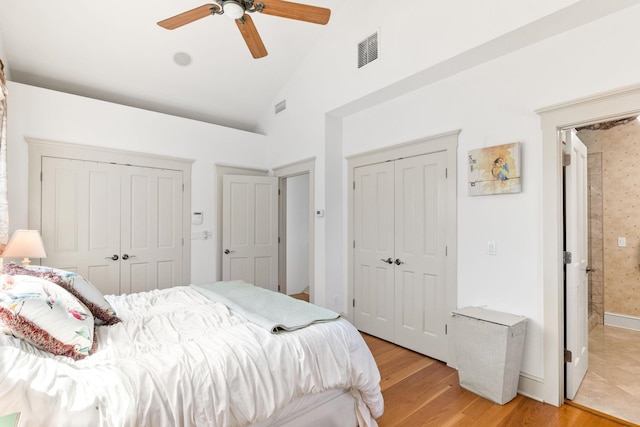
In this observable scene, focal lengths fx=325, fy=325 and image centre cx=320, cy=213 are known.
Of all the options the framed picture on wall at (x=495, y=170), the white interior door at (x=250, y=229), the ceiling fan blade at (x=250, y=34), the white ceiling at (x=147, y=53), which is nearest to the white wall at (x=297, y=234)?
the white interior door at (x=250, y=229)

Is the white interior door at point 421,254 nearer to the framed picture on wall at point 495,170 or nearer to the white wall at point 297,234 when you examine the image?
the framed picture on wall at point 495,170

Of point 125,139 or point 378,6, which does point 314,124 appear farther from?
point 125,139

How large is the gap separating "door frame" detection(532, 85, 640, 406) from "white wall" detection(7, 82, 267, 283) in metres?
3.71

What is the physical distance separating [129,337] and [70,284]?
550 mm

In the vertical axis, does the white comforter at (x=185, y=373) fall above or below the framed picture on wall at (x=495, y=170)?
below

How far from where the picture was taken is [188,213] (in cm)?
434

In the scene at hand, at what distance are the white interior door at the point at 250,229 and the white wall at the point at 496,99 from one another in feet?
3.97

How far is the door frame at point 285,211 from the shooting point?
425cm

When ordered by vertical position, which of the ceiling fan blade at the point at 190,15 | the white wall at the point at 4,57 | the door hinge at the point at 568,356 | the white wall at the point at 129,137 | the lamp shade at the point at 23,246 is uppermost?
the white wall at the point at 4,57

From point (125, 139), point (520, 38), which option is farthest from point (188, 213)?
point (520, 38)

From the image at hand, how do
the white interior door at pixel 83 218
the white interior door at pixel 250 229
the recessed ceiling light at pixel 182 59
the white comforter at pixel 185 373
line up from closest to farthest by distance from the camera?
the white comforter at pixel 185 373, the white interior door at pixel 83 218, the recessed ceiling light at pixel 182 59, the white interior door at pixel 250 229

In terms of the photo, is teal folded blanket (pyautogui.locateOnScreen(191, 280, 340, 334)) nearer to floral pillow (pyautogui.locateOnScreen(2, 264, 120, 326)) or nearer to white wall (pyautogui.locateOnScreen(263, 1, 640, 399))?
floral pillow (pyautogui.locateOnScreen(2, 264, 120, 326))

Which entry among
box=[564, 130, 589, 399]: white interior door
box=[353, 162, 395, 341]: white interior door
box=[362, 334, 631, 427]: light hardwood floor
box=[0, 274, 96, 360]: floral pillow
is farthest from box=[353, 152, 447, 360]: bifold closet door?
box=[0, 274, 96, 360]: floral pillow

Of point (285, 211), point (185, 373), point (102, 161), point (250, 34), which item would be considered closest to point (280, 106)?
point (285, 211)
